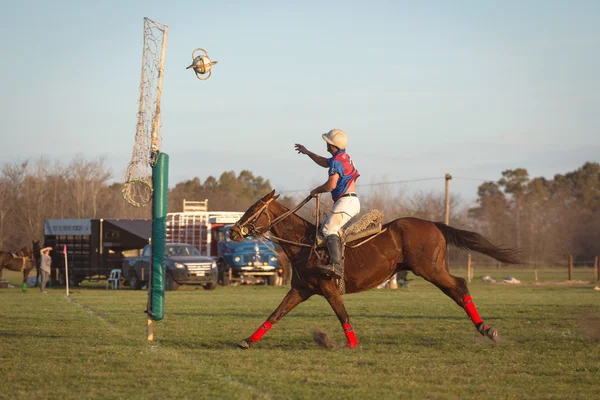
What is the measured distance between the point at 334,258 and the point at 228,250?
26300 mm

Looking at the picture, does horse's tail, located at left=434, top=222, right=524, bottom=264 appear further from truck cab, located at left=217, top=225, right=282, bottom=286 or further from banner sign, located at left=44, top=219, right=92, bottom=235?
banner sign, located at left=44, top=219, right=92, bottom=235

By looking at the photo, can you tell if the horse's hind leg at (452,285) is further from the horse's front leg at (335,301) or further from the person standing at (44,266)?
the person standing at (44,266)

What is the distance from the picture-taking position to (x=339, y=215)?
11570mm

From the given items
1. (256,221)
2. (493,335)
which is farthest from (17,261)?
(493,335)

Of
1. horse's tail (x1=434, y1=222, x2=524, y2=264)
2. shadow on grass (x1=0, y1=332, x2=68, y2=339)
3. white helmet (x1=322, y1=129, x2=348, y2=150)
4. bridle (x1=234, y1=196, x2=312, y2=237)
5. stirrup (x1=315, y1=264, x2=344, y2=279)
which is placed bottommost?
shadow on grass (x1=0, y1=332, x2=68, y2=339)

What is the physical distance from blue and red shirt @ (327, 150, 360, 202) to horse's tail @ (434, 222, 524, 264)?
168 centimetres

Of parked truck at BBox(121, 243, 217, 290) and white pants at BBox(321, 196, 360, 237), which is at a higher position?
white pants at BBox(321, 196, 360, 237)

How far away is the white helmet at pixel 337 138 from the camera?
38.3 feet

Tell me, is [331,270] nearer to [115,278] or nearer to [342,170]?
[342,170]

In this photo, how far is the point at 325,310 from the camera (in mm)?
20172

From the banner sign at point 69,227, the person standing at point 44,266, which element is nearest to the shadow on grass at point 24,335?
the person standing at point 44,266

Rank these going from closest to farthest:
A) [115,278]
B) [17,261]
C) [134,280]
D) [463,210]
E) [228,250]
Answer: [134,280], [17,261], [115,278], [228,250], [463,210]

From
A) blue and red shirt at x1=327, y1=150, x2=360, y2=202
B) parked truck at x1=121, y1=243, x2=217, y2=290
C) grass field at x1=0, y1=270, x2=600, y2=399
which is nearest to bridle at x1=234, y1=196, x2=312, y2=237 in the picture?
blue and red shirt at x1=327, y1=150, x2=360, y2=202

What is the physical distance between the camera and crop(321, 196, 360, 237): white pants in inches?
455
